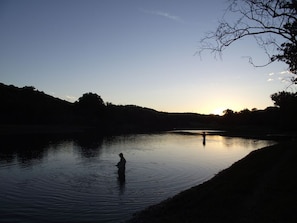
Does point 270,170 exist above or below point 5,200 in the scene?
above

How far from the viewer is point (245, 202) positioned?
1418cm

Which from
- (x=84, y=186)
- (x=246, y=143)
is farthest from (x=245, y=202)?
(x=246, y=143)

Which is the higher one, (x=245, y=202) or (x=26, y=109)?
(x=26, y=109)

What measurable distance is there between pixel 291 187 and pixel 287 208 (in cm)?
236

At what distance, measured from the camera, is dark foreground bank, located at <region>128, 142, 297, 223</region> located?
1273cm

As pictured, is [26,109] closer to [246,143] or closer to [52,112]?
[52,112]

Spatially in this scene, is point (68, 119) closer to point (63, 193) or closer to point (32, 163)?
point (32, 163)

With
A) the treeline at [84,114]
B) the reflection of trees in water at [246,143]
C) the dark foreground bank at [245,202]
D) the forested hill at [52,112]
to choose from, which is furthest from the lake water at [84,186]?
the forested hill at [52,112]

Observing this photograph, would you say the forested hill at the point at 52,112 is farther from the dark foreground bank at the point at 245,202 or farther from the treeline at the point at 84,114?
the dark foreground bank at the point at 245,202

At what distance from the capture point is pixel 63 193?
23094 mm

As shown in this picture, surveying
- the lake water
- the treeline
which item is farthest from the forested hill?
the lake water

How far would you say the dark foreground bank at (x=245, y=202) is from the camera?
41.8ft

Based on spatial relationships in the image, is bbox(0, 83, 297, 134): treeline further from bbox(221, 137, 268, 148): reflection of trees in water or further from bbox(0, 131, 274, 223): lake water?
bbox(0, 131, 274, 223): lake water

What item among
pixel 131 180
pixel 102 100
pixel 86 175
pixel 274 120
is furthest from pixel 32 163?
pixel 102 100
